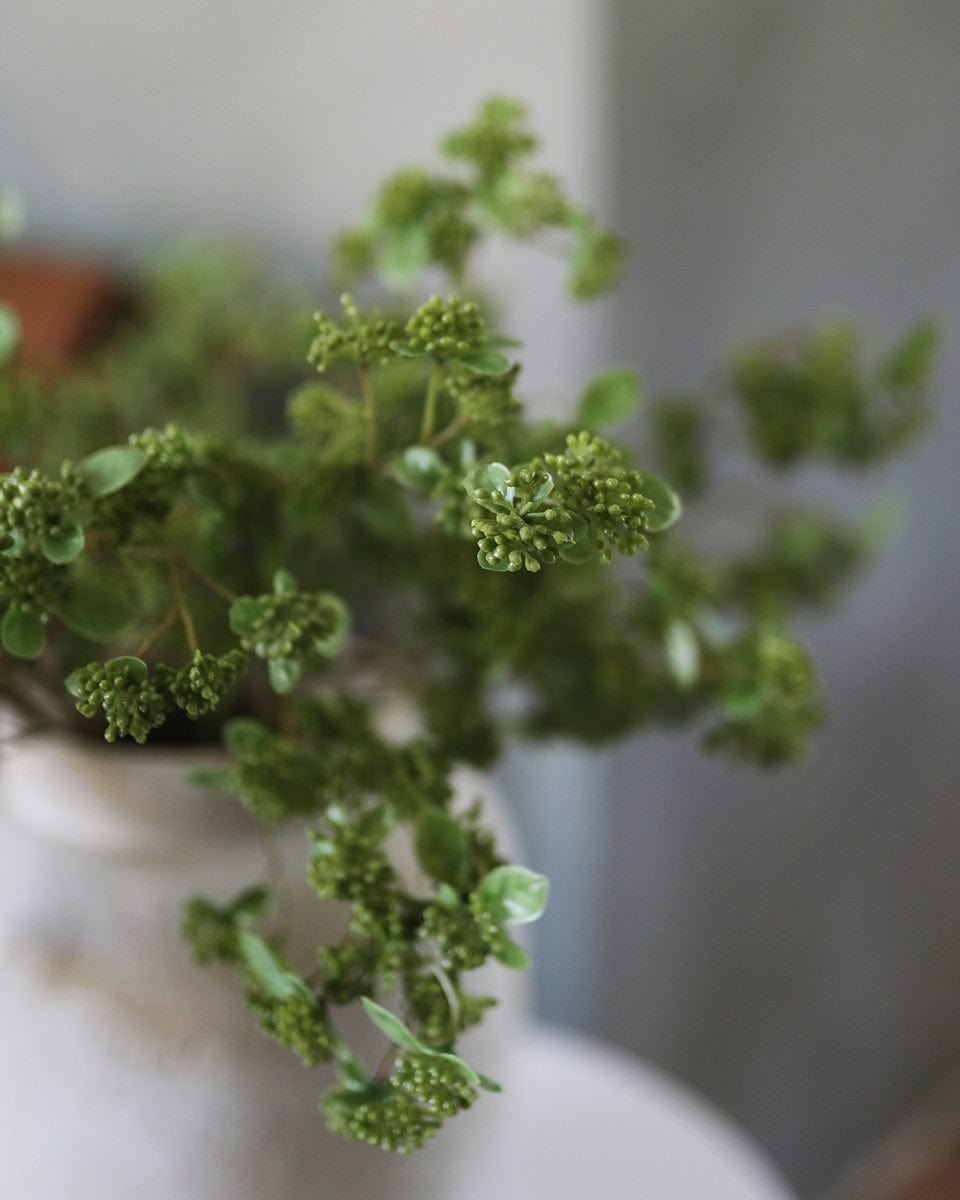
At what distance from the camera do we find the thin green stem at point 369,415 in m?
0.38

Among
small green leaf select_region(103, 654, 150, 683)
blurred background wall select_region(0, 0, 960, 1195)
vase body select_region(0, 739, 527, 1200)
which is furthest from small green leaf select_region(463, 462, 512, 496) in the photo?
blurred background wall select_region(0, 0, 960, 1195)

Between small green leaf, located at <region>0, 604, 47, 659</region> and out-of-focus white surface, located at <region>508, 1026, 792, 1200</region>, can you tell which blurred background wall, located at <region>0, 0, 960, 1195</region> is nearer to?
out-of-focus white surface, located at <region>508, 1026, 792, 1200</region>

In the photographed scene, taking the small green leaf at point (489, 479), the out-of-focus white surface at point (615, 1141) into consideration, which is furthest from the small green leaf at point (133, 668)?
the out-of-focus white surface at point (615, 1141)

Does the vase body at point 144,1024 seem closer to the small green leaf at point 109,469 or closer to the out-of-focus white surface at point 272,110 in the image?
the small green leaf at point 109,469

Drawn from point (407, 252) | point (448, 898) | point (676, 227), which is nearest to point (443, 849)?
point (448, 898)

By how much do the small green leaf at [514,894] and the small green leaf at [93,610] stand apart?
148mm

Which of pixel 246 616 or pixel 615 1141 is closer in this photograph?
pixel 246 616

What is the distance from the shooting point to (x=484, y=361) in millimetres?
360

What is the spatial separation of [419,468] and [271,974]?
0.58 feet

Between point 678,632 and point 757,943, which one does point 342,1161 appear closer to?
point 678,632

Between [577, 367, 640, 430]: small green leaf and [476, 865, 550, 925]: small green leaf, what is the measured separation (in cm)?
16

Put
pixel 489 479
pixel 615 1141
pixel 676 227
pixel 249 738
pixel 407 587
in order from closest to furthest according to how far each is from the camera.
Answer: pixel 489 479, pixel 249 738, pixel 407 587, pixel 615 1141, pixel 676 227

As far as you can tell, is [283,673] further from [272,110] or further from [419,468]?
[272,110]

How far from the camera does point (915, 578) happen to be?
1.15m
